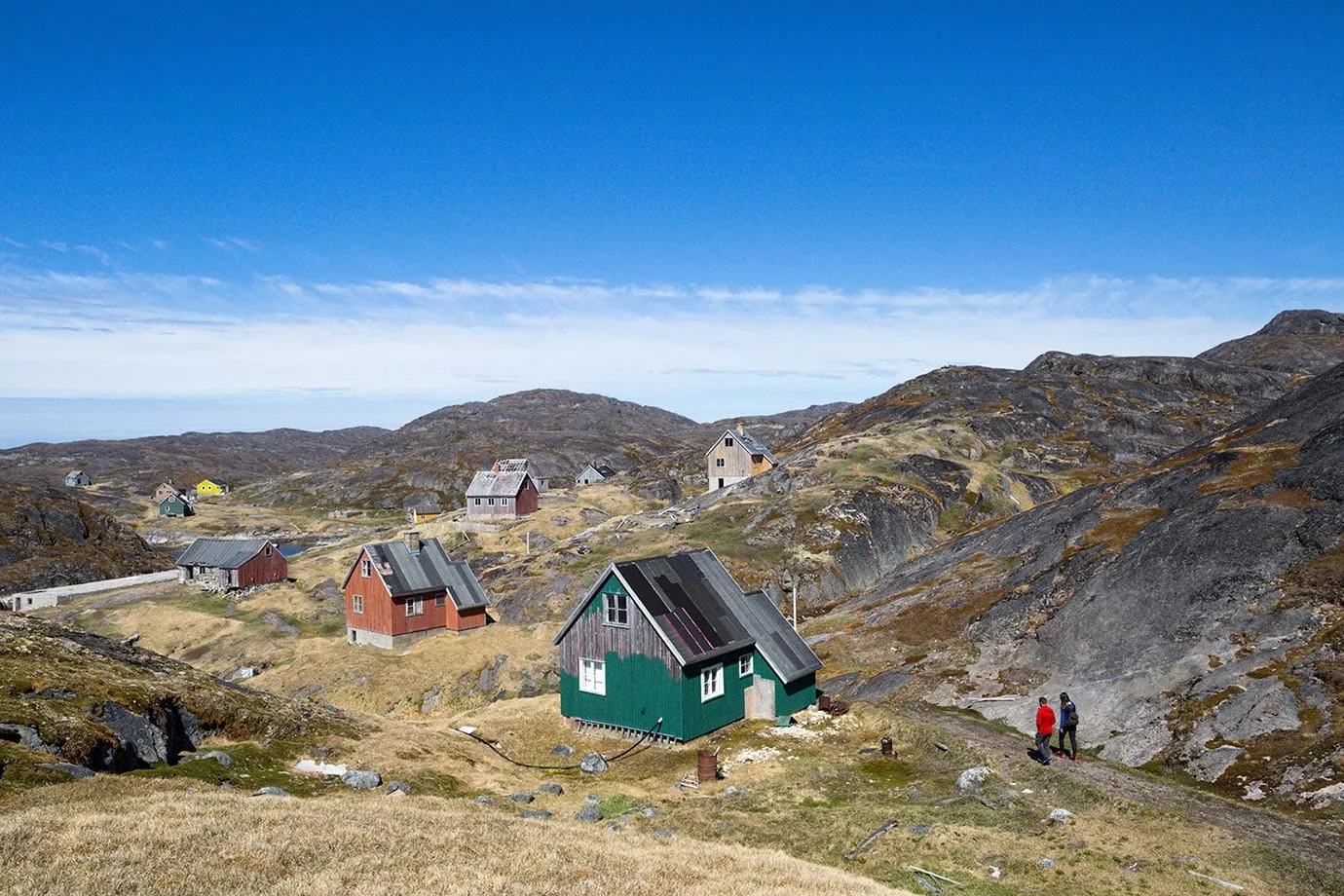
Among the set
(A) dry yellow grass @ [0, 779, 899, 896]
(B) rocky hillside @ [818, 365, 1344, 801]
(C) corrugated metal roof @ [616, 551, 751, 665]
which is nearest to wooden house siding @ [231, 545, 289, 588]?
(B) rocky hillside @ [818, 365, 1344, 801]

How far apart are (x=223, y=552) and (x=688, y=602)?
247 ft

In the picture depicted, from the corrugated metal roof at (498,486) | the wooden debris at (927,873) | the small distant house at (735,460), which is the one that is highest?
the small distant house at (735,460)

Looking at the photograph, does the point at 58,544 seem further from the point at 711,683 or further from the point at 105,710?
the point at 711,683

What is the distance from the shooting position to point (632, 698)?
4012 centimetres

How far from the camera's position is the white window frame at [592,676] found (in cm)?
4147

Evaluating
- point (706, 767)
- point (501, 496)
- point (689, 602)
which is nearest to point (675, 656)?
point (689, 602)

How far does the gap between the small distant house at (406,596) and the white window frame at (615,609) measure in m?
33.3

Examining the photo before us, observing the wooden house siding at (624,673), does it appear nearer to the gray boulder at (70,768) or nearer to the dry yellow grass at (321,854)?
the dry yellow grass at (321,854)

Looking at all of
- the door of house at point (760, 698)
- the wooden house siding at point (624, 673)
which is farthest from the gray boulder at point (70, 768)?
the door of house at point (760, 698)

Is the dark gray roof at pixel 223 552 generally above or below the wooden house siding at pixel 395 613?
above

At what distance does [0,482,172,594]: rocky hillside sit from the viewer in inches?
4333

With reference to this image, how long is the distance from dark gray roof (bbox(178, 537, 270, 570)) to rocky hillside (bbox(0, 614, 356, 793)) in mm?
56325

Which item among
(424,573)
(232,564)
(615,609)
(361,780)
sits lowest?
(232,564)

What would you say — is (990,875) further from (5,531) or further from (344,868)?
(5,531)
